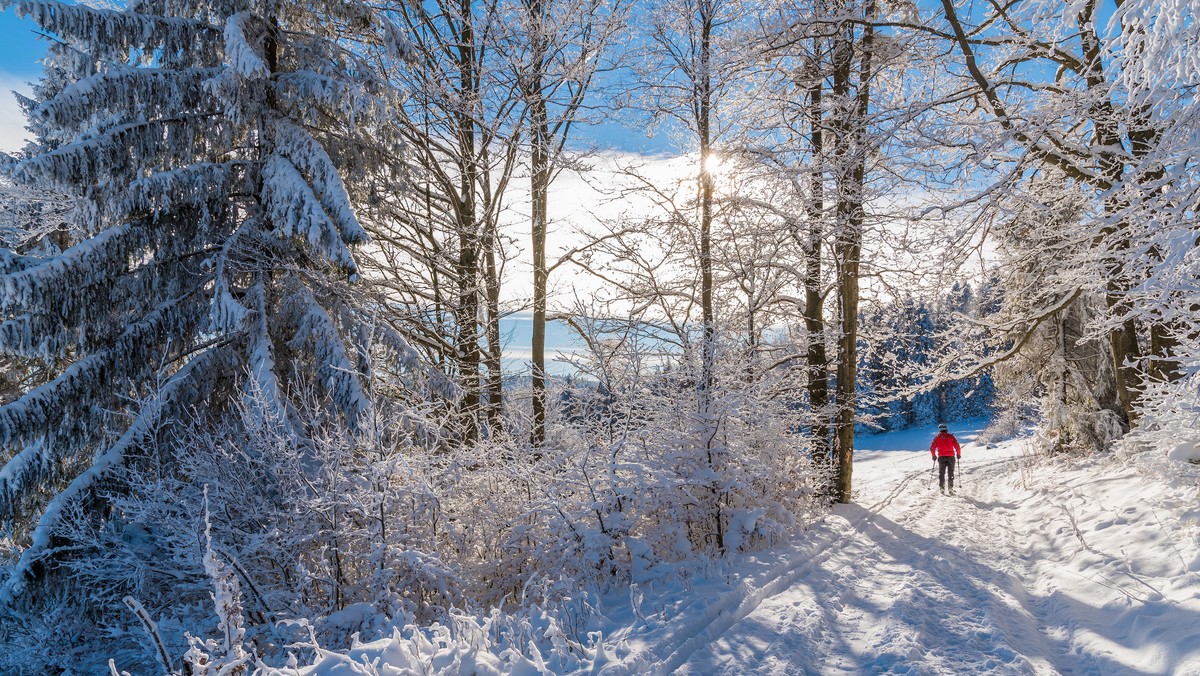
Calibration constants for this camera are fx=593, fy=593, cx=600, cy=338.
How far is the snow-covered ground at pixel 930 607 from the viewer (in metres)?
4.09

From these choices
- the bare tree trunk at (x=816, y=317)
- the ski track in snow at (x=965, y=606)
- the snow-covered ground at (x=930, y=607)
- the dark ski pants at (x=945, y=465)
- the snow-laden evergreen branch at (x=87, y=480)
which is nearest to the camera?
the snow-covered ground at (x=930, y=607)

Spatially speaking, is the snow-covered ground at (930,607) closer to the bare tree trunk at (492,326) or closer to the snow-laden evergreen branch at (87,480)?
the snow-laden evergreen branch at (87,480)

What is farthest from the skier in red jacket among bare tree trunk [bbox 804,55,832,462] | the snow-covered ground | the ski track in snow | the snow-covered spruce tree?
the snow-covered spruce tree

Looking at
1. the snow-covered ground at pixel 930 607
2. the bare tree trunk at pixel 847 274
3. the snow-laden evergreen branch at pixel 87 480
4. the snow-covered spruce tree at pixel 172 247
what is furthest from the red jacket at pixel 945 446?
the snow-laden evergreen branch at pixel 87 480

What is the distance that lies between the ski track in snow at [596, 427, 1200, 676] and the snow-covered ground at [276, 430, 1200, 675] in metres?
0.02

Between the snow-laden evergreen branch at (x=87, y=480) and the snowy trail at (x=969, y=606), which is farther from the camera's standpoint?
the snow-laden evergreen branch at (x=87, y=480)

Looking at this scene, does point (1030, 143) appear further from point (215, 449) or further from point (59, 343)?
point (59, 343)

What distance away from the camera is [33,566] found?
23.7 feet

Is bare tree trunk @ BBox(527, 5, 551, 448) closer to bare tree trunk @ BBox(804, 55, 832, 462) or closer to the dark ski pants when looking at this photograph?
bare tree trunk @ BBox(804, 55, 832, 462)

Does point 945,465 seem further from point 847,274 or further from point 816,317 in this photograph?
point 847,274

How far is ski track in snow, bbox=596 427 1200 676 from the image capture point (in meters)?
4.20

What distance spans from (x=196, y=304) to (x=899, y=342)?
46.3 ft

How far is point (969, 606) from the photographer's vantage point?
17.8 ft

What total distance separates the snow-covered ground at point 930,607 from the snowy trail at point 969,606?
2cm
